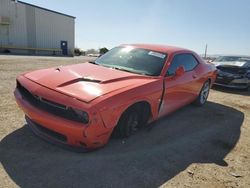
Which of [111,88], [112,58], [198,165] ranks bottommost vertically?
[198,165]

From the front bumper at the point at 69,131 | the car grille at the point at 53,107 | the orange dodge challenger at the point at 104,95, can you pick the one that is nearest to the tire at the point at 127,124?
the orange dodge challenger at the point at 104,95

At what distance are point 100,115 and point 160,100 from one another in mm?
1456

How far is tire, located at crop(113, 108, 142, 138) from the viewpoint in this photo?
346 centimetres

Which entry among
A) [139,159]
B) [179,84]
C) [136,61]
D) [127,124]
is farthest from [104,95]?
[179,84]

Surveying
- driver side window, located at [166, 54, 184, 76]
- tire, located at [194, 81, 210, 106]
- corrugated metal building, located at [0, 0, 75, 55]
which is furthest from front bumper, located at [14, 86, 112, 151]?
corrugated metal building, located at [0, 0, 75, 55]

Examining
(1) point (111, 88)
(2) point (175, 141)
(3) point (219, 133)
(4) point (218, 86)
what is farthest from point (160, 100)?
(4) point (218, 86)

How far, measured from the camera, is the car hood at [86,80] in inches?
121

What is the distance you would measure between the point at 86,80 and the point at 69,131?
863 millimetres

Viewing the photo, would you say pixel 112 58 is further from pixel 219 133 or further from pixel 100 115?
pixel 219 133

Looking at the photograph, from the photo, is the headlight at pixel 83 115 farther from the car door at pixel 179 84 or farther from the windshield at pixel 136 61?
the car door at pixel 179 84

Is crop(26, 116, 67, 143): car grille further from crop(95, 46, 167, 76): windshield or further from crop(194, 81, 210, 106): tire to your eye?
crop(194, 81, 210, 106): tire

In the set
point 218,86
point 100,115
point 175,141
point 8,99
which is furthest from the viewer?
point 218,86

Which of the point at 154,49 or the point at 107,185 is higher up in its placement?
the point at 154,49

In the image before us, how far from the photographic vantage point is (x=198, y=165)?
329 cm
